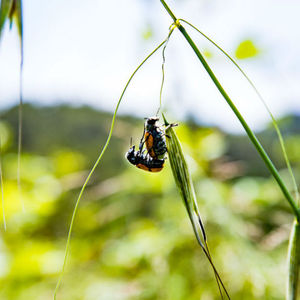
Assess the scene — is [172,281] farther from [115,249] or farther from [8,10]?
[8,10]

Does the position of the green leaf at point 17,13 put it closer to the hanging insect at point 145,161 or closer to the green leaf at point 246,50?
the hanging insect at point 145,161

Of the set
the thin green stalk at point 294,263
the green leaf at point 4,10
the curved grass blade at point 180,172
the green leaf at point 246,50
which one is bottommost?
the thin green stalk at point 294,263

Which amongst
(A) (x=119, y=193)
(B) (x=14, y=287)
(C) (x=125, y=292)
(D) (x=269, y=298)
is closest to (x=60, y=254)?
(B) (x=14, y=287)

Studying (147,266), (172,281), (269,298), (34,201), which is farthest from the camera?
(34,201)

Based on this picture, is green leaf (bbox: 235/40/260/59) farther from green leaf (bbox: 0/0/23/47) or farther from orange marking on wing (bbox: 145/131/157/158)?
green leaf (bbox: 0/0/23/47)

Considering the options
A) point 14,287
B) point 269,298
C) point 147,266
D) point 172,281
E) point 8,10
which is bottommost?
point 269,298

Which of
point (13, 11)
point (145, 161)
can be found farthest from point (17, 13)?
point (145, 161)

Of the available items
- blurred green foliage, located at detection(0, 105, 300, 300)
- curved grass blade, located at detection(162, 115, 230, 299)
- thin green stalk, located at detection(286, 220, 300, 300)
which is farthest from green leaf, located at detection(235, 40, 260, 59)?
thin green stalk, located at detection(286, 220, 300, 300)

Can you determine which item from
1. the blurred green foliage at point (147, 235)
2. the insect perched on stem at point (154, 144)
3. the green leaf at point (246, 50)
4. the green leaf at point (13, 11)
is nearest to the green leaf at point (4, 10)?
the green leaf at point (13, 11)
